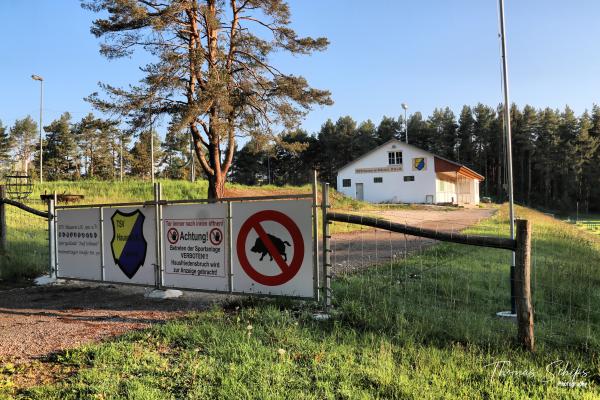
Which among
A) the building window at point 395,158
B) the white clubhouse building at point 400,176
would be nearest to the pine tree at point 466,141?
the white clubhouse building at point 400,176

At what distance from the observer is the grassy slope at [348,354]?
3.95m

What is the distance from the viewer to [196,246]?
745 centimetres

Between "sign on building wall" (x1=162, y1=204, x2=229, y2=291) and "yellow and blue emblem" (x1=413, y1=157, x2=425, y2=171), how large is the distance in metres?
49.2

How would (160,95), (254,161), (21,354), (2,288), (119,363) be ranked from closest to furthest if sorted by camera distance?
(119,363) → (21,354) → (2,288) → (160,95) → (254,161)

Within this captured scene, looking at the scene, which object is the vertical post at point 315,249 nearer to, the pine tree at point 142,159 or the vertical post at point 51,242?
the vertical post at point 51,242

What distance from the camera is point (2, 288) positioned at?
9.26 m

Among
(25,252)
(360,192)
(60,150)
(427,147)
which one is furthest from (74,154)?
(25,252)

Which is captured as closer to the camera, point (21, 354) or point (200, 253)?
point (21, 354)

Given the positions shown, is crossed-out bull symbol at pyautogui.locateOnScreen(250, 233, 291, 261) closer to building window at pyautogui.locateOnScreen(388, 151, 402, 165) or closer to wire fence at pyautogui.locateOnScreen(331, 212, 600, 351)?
wire fence at pyautogui.locateOnScreen(331, 212, 600, 351)

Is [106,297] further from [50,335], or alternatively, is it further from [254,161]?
[254,161]

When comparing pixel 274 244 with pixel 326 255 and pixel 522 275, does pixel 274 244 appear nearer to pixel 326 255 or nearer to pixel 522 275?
pixel 326 255

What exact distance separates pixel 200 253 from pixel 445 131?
3772 inches

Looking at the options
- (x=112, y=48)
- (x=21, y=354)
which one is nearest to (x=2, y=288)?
(x=21, y=354)

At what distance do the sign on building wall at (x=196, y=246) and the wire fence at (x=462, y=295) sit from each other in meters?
1.79
